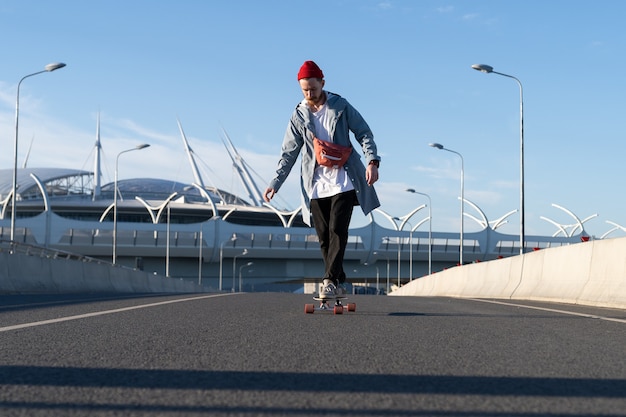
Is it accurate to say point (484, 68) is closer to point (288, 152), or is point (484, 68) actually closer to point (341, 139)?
point (288, 152)

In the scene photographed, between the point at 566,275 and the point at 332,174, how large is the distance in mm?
7224

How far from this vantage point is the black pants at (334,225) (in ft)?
26.2

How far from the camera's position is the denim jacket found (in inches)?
316

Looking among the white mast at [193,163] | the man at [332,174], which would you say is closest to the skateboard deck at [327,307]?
the man at [332,174]

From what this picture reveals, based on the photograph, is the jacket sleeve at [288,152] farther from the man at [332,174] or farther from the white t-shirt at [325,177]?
the white t-shirt at [325,177]

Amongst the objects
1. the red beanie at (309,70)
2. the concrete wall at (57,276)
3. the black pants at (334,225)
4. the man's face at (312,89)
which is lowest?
the concrete wall at (57,276)

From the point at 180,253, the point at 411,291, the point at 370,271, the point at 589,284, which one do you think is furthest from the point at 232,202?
the point at 589,284

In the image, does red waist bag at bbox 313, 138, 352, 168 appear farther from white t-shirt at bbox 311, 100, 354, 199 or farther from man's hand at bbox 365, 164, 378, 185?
man's hand at bbox 365, 164, 378, 185

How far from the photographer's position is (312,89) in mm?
7879

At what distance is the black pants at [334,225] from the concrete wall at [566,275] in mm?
4923

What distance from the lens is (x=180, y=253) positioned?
246 ft

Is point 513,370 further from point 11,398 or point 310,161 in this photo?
point 310,161

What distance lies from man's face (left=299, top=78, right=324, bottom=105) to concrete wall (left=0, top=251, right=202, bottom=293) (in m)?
9.23

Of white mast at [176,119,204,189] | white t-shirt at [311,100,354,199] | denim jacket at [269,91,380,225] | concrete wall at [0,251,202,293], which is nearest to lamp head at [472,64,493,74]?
concrete wall at [0,251,202,293]
